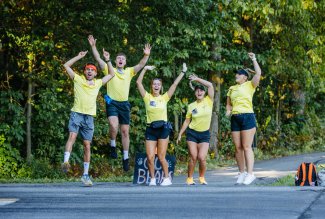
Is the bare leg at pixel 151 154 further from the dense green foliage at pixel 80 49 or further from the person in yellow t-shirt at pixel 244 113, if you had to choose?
the dense green foliage at pixel 80 49

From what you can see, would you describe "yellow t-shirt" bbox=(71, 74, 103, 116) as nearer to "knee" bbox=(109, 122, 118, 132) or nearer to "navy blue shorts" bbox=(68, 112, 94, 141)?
"navy blue shorts" bbox=(68, 112, 94, 141)

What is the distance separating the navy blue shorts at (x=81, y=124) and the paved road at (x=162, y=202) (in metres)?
1.22

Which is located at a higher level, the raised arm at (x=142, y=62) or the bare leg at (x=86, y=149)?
the raised arm at (x=142, y=62)

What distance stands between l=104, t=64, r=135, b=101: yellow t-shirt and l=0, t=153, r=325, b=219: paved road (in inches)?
100.0

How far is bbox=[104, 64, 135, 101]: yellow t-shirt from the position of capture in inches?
579

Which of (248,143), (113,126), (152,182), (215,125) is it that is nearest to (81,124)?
(113,126)

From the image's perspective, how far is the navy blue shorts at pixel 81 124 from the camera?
533 inches

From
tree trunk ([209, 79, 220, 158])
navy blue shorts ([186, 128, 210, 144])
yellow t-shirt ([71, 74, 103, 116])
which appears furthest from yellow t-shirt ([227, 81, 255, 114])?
tree trunk ([209, 79, 220, 158])

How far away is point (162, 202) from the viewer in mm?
10469

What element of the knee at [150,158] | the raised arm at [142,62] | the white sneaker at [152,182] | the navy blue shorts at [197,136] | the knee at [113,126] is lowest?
the white sneaker at [152,182]

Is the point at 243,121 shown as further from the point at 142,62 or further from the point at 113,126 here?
the point at 113,126

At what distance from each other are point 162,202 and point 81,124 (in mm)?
3588

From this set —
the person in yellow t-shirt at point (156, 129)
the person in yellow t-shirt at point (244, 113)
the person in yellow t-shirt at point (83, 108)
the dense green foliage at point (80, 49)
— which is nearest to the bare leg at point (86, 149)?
the person in yellow t-shirt at point (83, 108)

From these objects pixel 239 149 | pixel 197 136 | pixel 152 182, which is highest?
pixel 197 136
